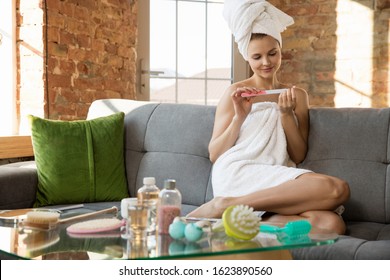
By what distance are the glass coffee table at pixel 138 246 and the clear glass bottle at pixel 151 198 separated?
0.16 feet

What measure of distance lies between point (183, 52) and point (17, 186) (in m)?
2.10

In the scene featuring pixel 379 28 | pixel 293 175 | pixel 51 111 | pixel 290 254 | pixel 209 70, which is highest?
pixel 379 28

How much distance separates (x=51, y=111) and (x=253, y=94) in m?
1.52

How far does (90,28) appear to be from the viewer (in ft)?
12.6

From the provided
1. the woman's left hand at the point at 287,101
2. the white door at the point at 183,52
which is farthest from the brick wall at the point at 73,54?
the woman's left hand at the point at 287,101

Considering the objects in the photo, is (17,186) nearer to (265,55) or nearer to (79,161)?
(79,161)

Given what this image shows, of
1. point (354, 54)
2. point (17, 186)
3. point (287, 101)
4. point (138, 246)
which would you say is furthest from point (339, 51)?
point (138, 246)

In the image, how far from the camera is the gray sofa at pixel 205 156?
2449 mm

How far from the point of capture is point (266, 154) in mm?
2541

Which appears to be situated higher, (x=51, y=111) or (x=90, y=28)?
(x=90, y=28)

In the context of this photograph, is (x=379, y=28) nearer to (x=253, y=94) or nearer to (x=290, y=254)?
(x=253, y=94)

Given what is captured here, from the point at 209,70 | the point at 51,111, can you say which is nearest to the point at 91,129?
the point at 51,111

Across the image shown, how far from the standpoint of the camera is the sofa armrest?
2633mm

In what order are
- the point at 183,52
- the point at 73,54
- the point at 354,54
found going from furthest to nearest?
the point at 354,54
the point at 183,52
the point at 73,54
